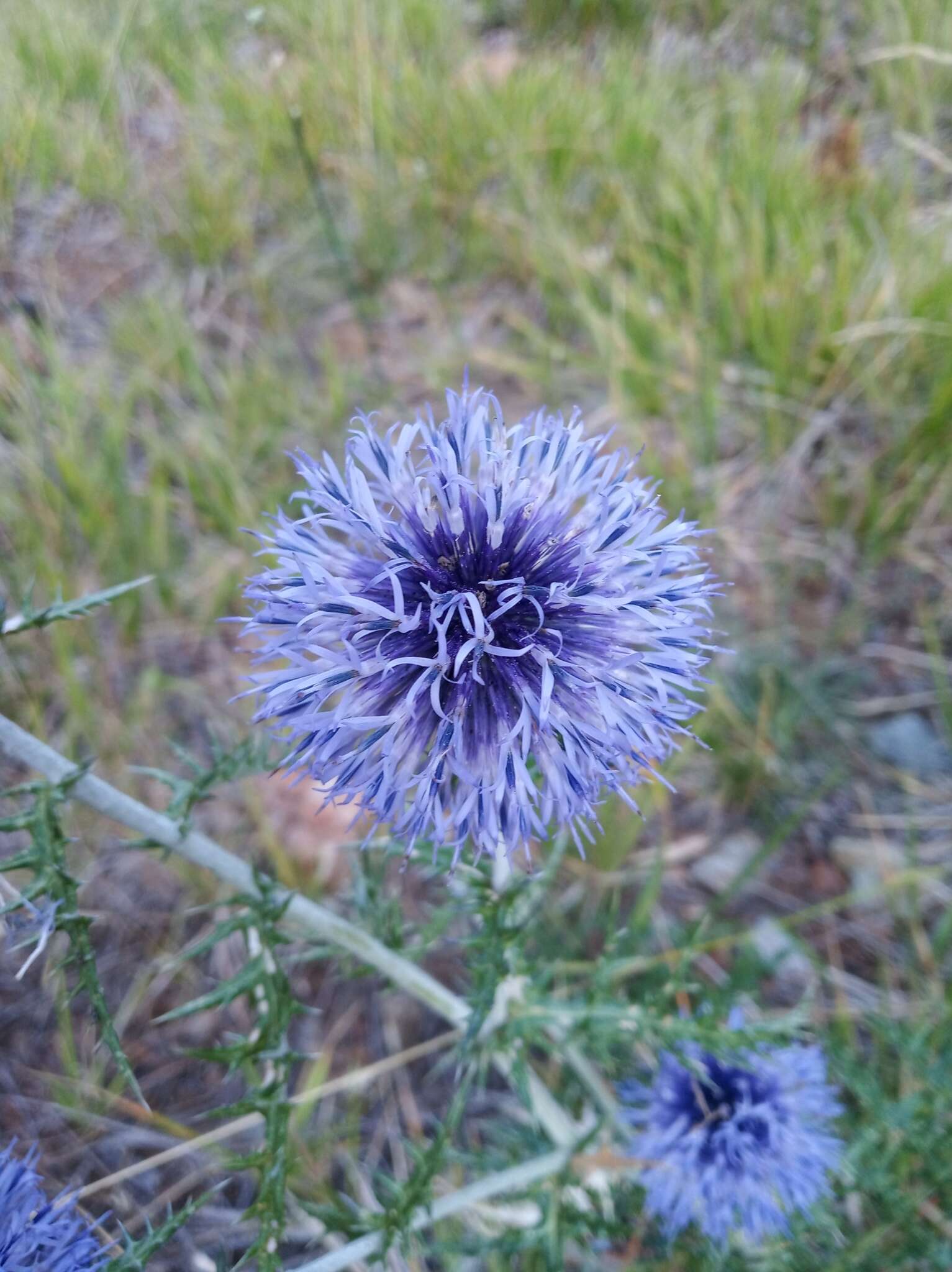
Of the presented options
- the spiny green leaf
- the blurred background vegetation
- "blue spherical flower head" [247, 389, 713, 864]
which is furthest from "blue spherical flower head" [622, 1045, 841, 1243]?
the spiny green leaf

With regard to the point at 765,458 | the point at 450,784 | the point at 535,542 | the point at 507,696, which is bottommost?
the point at 765,458

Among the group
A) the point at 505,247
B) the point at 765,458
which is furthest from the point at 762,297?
the point at 505,247

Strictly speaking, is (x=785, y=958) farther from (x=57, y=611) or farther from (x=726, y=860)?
(x=57, y=611)

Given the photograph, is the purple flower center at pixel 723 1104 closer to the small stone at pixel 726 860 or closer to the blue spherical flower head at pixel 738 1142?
the blue spherical flower head at pixel 738 1142

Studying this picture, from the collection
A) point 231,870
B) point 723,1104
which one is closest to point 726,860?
point 723,1104

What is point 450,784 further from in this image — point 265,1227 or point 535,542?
point 265,1227

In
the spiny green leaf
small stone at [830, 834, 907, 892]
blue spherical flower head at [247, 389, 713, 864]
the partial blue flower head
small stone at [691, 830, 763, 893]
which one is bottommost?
small stone at [830, 834, 907, 892]

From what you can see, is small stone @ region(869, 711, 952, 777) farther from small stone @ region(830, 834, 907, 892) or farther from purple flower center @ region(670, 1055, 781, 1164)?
purple flower center @ region(670, 1055, 781, 1164)
